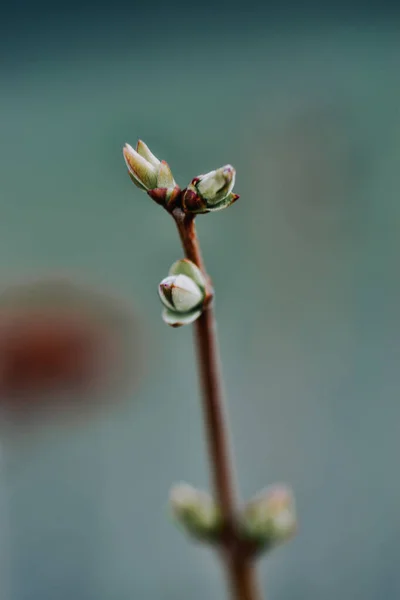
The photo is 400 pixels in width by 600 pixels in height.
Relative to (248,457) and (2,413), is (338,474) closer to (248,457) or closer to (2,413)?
(248,457)

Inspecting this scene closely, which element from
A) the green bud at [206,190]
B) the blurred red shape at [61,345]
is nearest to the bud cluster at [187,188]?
the green bud at [206,190]

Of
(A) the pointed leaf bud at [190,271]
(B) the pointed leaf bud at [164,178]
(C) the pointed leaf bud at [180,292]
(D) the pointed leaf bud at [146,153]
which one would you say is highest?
(D) the pointed leaf bud at [146,153]

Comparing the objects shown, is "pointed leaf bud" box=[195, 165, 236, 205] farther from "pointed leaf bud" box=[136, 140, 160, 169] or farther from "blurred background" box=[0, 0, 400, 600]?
"blurred background" box=[0, 0, 400, 600]

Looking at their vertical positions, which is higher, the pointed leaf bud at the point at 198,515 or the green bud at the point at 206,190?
the green bud at the point at 206,190

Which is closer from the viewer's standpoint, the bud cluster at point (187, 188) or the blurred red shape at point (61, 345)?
the bud cluster at point (187, 188)

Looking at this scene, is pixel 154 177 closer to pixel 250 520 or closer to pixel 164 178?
pixel 164 178

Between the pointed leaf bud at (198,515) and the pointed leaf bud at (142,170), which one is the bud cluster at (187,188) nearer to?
the pointed leaf bud at (142,170)
